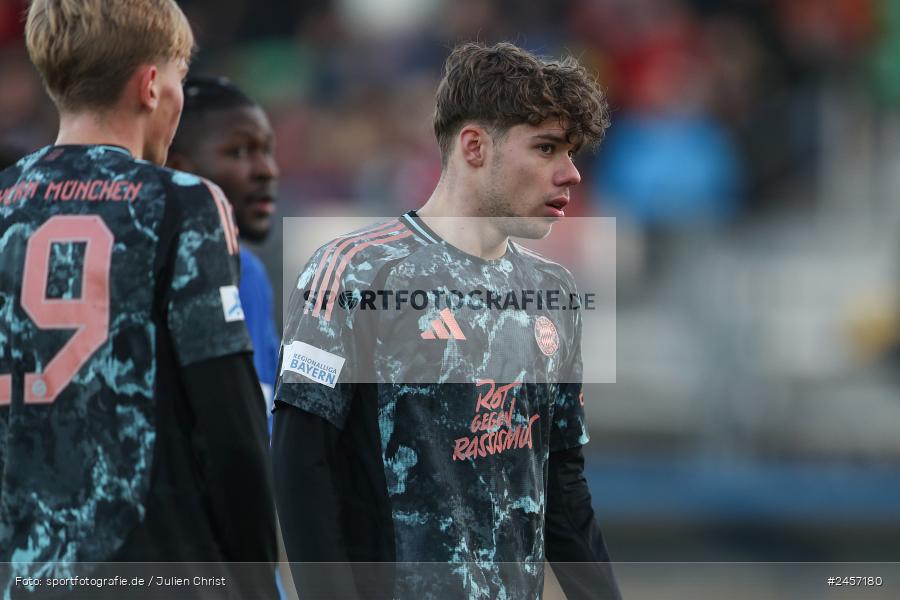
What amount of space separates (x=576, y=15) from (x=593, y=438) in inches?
192

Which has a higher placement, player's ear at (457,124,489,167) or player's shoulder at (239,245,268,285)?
player's ear at (457,124,489,167)

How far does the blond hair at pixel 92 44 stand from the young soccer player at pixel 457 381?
0.63 m

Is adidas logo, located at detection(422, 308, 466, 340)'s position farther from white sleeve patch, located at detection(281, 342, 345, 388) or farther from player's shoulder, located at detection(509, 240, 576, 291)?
player's shoulder, located at detection(509, 240, 576, 291)

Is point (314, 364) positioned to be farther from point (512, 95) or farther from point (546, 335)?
point (512, 95)

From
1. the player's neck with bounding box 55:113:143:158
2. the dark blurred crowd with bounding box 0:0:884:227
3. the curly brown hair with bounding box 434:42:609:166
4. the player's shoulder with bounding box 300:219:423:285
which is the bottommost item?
the player's shoulder with bounding box 300:219:423:285

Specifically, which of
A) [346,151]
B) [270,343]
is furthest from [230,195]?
[346,151]

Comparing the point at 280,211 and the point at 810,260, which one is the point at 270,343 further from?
the point at 810,260

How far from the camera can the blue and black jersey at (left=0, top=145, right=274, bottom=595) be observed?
2.66m

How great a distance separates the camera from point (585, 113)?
133 inches

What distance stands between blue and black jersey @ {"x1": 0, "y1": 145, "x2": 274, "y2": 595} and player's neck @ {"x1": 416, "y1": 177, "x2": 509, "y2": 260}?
735 millimetres

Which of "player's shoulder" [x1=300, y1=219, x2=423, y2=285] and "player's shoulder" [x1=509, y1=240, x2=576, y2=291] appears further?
"player's shoulder" [x1=509, y1=240, x2=576, y2=291]

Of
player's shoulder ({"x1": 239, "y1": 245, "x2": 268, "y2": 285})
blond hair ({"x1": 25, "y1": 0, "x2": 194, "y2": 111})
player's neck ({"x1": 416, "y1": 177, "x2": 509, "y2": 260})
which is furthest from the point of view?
player's shoulder ({"x1": 239, "y1": 245, "x2": 268, "y2": 285})

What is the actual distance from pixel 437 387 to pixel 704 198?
815 centimetres

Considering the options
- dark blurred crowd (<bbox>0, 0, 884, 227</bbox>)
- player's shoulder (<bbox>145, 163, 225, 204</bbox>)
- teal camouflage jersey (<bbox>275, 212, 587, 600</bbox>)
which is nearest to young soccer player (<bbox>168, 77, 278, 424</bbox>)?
teal camouflage jersey (<bbox>275, 212, 587, 600</bbox>)
